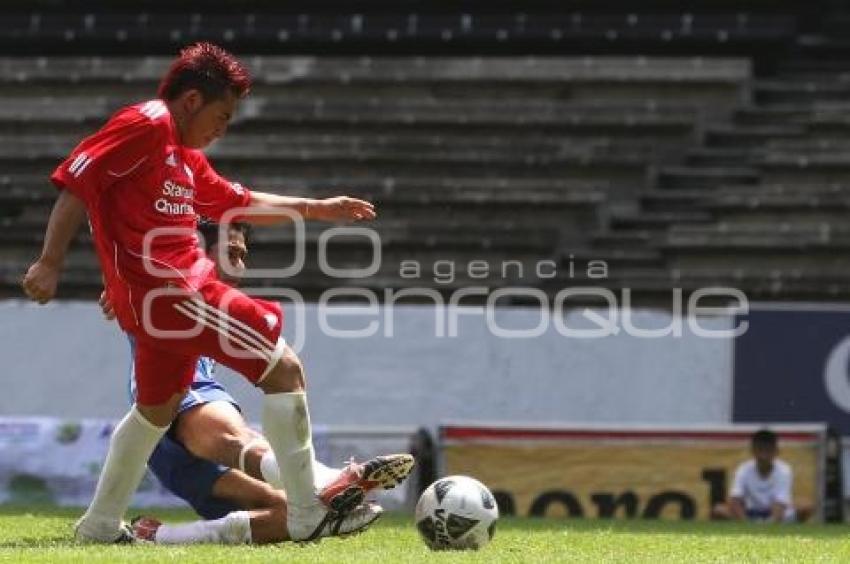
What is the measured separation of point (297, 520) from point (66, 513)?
4426mm

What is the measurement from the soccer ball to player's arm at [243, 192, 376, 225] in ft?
3.77

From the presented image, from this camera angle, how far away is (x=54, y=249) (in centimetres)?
662

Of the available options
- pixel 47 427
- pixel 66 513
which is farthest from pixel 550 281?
pixel 66 513

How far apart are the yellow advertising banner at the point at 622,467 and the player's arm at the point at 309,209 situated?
5528mm

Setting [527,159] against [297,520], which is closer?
[297,520]

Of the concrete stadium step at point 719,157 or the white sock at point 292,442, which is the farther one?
the concrete stadium step at point 719,157

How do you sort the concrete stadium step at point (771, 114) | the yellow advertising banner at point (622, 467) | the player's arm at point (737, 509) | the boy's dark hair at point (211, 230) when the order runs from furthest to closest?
the concrete stadium step at point (771, 114) < the yellow advertising banner at point (622, 467) < the player's arm at point (737, 509) < the boy's dark hair at point (211, 230)

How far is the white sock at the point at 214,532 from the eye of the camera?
24.1ft

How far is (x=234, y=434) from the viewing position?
7922mm

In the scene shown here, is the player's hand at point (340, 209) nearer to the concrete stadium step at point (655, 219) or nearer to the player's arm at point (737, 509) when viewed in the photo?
the player's arm at point (737, 509)

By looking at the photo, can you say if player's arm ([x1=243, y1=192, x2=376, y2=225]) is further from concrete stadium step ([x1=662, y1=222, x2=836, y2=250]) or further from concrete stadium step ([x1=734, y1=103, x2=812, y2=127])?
concrete stadium step ([x1=734, y1=103, x2=812, y2=127])

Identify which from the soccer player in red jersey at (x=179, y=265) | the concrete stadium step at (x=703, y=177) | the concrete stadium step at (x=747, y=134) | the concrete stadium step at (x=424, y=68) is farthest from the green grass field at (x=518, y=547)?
the concrete stadium step at (x=424, y=68)

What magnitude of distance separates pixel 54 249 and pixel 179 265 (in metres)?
0.50

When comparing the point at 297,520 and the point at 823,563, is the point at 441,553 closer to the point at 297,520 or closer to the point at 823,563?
the point at 297,520
